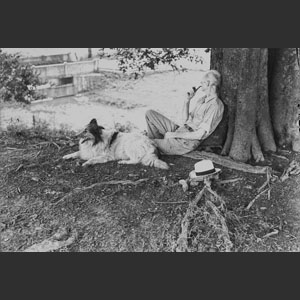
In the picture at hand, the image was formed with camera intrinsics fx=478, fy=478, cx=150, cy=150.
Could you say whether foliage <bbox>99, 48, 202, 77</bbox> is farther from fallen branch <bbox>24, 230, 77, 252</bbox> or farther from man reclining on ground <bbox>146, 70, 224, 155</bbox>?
fallen branch <bbox>24, 230, 77, 252</bbox>

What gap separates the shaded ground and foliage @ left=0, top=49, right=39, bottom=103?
707 millimetres

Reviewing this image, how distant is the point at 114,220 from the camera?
485cm

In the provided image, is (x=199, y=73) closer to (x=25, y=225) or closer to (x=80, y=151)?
(x=80, y=151)

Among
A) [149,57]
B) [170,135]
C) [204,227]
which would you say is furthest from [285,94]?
[204,227]

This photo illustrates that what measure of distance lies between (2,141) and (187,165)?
221cm

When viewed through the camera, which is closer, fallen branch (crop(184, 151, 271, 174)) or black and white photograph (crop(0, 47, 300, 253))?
black and white photograph (crop(0, 47, 300, 253))

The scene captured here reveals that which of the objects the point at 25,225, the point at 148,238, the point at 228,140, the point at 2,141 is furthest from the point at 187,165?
the point at 2,141

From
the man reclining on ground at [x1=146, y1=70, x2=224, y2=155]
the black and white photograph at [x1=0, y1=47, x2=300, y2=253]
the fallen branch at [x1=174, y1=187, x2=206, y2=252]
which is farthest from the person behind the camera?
the man reclining on ground at [x1=146, y1=70, x2=224, y2=155]

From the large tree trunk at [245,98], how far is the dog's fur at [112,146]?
916 mm

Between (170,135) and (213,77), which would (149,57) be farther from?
(170,135)

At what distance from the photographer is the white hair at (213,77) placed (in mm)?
5312

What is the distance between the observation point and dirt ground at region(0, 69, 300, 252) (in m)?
4.73

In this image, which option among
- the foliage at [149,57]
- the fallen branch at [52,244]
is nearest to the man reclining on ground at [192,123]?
the foliage at [149,57]

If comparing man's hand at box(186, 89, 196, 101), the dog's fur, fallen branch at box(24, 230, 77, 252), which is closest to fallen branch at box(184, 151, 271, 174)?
the dog's fur
